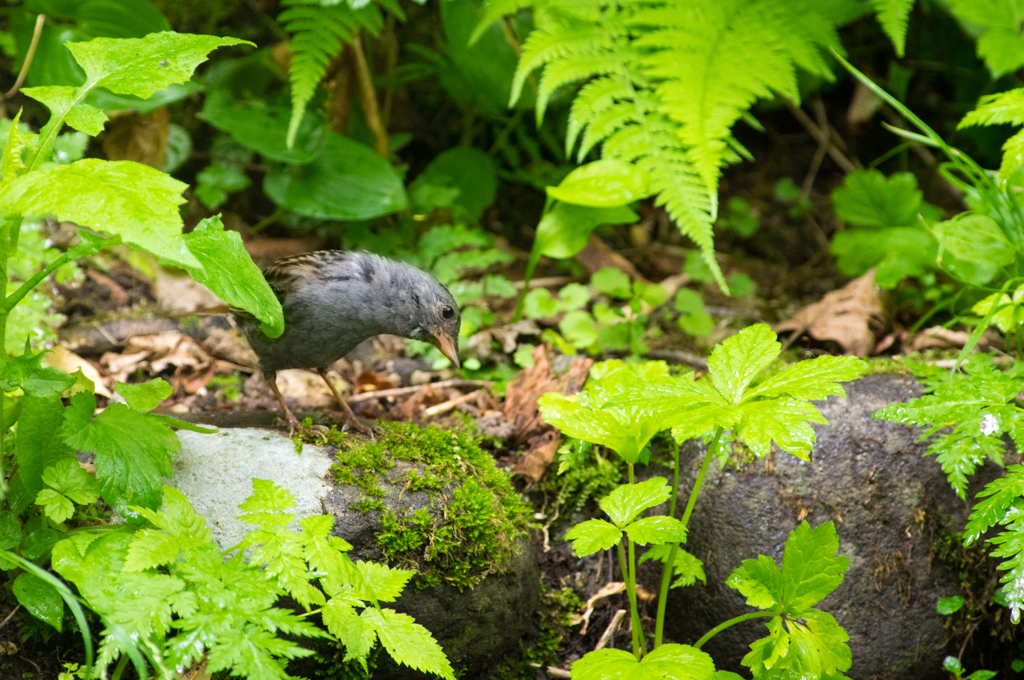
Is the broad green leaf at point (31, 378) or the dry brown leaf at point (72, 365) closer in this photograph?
the broad green leaf at point (31, 378)

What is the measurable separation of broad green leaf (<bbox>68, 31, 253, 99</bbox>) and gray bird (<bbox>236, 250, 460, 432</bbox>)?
4.05ft

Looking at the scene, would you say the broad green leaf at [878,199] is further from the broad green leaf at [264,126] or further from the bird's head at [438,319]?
the broad green leaf at [264,126]

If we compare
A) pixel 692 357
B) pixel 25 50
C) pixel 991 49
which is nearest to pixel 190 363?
pixel 25 50

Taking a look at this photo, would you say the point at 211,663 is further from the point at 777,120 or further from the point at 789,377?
the point at 777,120

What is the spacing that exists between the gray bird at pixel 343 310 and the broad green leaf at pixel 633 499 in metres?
1.25

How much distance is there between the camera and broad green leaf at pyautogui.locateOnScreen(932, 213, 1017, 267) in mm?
3334

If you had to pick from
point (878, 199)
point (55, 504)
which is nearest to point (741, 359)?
point (55, 504)

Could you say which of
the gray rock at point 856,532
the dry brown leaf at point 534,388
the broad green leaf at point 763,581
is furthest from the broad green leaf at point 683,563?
the dry brown leaf at point 534,388

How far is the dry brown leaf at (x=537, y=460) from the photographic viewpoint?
3.38 metres

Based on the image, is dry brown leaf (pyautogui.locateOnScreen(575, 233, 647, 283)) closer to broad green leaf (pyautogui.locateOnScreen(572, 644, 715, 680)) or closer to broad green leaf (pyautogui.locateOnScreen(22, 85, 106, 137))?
broad green leaf (pyautogui.locateOnScreen(572, 644, 715, 680))

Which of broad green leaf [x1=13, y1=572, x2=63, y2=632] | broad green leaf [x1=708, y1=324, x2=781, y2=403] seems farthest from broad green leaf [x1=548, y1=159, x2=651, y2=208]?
broad green leaf [x1=13, y1=572, x2=63, y2=632]

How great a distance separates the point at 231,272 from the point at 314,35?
Result: 8.05 feet

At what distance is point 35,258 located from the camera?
367cm

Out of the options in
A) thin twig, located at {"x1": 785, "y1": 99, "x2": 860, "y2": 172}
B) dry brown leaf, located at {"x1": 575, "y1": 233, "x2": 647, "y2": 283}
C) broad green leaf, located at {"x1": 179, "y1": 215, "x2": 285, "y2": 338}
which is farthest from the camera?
thin twig, located at {"x1": 785, "y1": 99, "x2": 860, "y2": 172}
